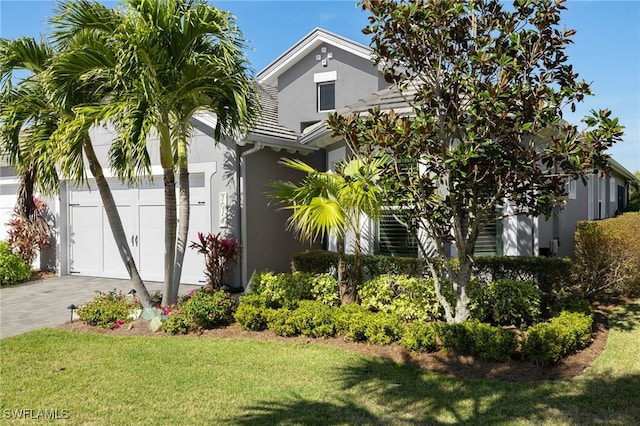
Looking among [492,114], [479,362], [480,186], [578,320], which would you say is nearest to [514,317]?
[578,320]

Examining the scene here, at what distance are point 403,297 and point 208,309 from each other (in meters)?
3.61

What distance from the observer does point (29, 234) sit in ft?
48.3

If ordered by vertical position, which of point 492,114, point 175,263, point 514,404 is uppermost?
point 492,114

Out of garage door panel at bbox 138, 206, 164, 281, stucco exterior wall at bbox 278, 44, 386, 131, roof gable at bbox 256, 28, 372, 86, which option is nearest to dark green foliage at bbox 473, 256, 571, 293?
stucco exterior wall at bbox 278, 44, 386, 131

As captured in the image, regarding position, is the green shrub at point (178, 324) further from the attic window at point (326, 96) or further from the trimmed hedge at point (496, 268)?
the attic window at point (326, 96)

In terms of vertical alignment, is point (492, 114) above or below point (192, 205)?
above

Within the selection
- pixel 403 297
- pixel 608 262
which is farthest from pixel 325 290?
pixel 608 262

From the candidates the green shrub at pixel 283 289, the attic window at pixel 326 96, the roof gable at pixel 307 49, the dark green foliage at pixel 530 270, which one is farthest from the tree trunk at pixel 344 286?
the roof gable at pixel 307 49

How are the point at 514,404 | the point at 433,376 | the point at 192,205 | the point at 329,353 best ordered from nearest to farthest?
the point at 514,404 < the point at 433,376 < the point at 329,353 < the point at 192,205

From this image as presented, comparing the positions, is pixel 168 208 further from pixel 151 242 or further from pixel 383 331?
pixel 383 331

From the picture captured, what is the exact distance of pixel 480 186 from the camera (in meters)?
7.29

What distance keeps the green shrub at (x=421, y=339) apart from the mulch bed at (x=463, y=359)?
105mm

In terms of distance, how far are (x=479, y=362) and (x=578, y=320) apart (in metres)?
1.88

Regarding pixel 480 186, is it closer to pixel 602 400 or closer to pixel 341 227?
pixel 341 227
